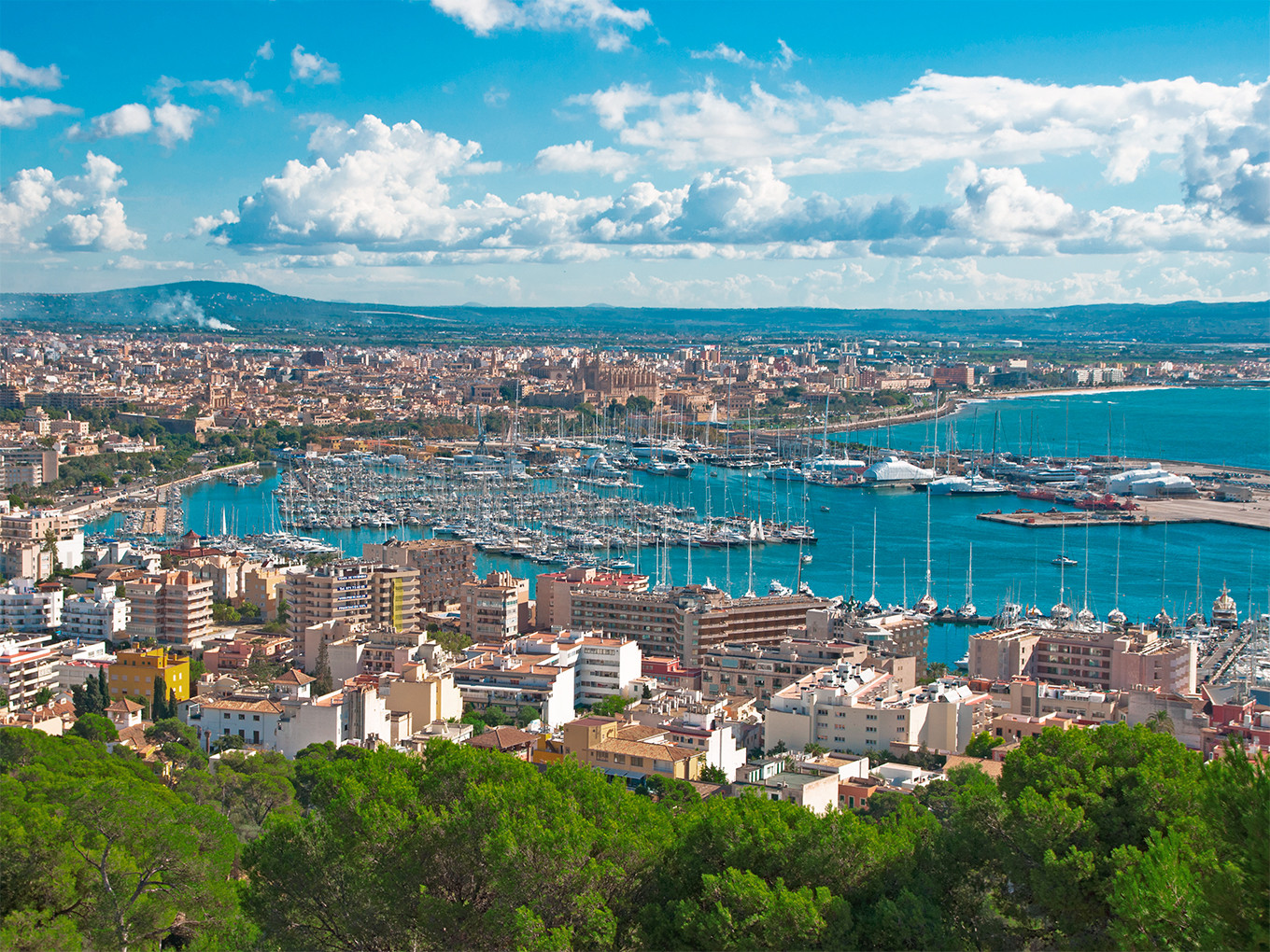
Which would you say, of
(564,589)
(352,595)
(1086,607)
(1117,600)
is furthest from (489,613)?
(1117,600)

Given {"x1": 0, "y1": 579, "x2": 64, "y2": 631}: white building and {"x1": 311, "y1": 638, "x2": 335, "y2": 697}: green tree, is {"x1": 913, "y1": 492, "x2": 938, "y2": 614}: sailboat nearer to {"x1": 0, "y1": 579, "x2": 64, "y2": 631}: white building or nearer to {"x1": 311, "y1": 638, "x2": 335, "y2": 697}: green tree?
{"x1": 311, "y1": 638, "x2": 335, "y2": 697}: green tree

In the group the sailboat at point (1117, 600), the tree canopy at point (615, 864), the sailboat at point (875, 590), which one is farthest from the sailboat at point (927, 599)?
the tree canopy at point (615, 864)

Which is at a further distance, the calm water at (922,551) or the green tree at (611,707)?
the calm water at (922,551)

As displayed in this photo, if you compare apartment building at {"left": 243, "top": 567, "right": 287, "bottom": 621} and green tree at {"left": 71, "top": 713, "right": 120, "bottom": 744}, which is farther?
apartment building at {"left": 243, "top": 567, "right": 287, "bottom": 621}

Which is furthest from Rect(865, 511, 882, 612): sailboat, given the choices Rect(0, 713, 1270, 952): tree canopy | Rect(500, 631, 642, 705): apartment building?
Rect(0, 713, 1270, 952): tree canopy

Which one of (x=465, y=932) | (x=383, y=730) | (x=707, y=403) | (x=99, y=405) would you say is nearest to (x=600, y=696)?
(x=383, y=730)

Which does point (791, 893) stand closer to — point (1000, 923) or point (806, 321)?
point (1000, 923)

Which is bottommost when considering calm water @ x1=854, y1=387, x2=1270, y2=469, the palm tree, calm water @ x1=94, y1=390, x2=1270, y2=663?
calm water @ x1=94, y1=390, x2=1270, y2=663

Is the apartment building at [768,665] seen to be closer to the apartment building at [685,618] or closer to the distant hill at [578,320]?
the apartment building at [685,618]
